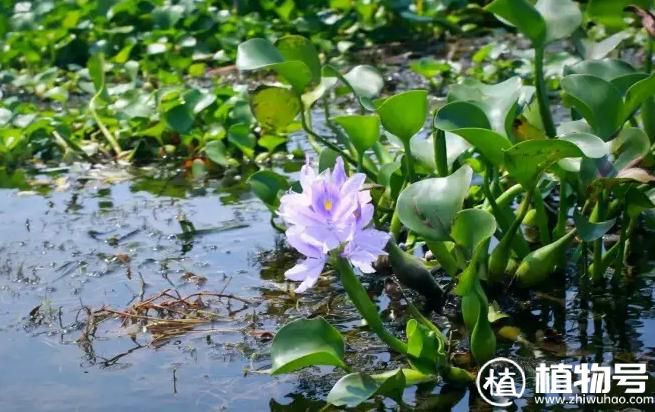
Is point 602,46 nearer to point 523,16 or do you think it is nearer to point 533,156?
point 523,16

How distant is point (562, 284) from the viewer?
2.90 metres

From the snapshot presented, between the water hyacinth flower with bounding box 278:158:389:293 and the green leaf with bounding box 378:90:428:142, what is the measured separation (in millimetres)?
659

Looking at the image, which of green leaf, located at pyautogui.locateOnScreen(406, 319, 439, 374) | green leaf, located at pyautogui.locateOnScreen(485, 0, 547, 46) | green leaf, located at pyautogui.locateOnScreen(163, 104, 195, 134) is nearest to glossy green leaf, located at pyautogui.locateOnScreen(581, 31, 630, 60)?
Answer: green leaf, located at pyautogui.locateOnScreen(485, 0, 547, 46)

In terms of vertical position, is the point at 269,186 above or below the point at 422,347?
below

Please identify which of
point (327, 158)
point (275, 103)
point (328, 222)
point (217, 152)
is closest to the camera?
point (328, 222)

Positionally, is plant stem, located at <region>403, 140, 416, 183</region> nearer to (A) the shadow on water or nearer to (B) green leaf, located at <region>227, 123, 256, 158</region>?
(A) the shadow on water

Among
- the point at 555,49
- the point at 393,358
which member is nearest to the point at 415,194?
the point at 393,358

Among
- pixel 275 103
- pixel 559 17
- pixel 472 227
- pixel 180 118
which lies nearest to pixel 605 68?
pixel 559 17

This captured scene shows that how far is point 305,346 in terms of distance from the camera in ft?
7.11

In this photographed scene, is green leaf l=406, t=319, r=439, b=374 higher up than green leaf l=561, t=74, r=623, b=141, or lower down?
lower down

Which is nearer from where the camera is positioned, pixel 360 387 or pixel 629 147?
pixel 360 387

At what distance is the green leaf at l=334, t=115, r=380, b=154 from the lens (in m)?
2.88

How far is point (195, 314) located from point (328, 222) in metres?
0.94

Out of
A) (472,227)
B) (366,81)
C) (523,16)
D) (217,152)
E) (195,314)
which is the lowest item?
(217,152)
